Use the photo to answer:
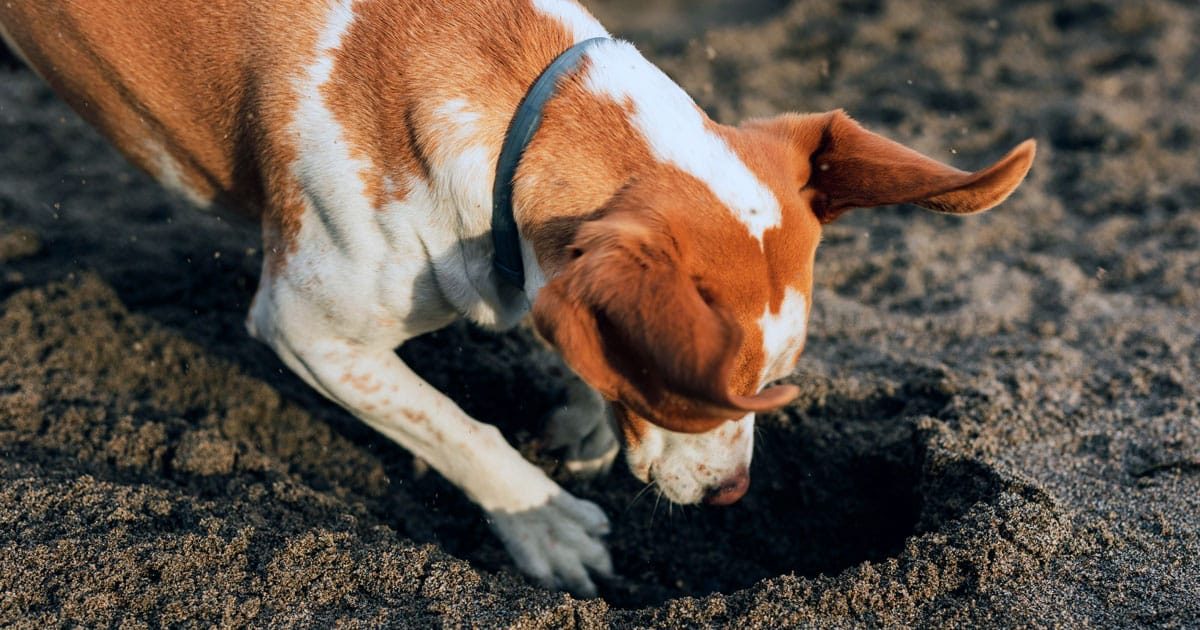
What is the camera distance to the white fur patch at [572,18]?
2834 millimetres

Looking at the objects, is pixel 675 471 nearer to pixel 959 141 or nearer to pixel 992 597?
pixel 992 597

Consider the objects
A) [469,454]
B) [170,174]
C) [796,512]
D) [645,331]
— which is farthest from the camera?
[170,174]

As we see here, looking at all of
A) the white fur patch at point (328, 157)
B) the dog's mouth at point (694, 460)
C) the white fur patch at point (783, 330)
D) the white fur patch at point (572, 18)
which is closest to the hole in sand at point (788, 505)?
the dog's mouth at point (694, 460)

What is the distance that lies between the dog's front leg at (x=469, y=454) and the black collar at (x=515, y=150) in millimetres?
633

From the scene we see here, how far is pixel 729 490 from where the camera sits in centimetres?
294

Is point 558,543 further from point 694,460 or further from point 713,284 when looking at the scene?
point 713,284

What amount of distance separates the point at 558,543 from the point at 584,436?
1.64ft

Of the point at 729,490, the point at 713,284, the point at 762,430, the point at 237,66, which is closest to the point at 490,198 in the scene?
the point at 713,284

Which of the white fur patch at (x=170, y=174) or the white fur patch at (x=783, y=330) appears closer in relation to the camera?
the white fur patch at (x=783, y=330)

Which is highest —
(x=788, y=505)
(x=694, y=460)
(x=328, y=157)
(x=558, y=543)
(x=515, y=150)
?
(x=515, y=150)

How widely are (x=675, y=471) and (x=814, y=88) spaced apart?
3.68m

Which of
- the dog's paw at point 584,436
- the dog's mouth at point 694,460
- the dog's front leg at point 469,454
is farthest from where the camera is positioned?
the dog's paw at point 584,436

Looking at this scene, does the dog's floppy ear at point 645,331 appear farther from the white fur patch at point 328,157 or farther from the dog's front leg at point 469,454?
the dog's front leg at point 469,454

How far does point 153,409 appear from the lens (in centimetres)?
353
